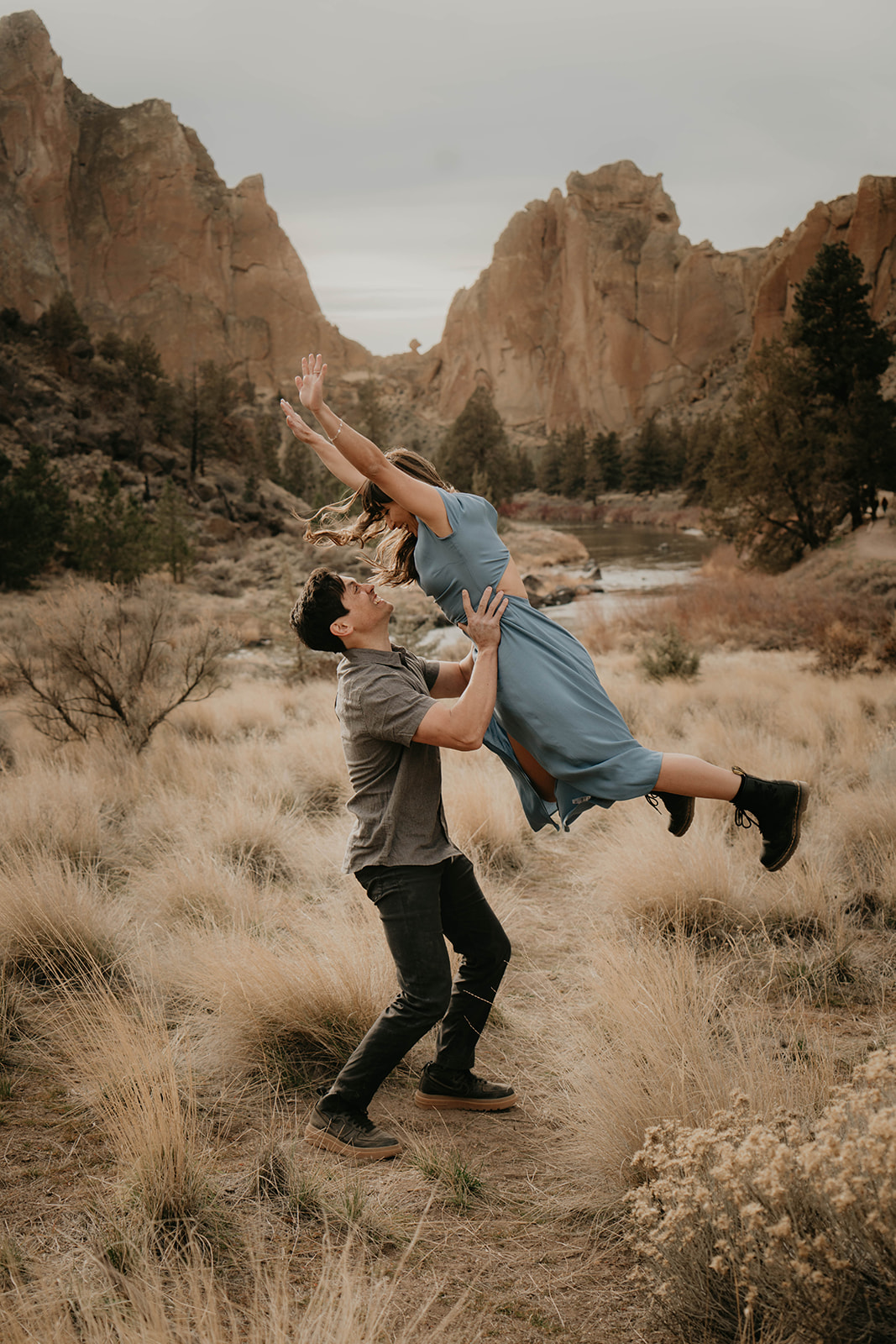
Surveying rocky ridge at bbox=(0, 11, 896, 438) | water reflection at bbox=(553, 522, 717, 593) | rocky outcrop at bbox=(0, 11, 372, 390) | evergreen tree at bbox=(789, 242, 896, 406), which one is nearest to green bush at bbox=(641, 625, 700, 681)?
water reflection at bbox=(553, 522, 717, 593)

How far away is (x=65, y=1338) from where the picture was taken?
151 cm

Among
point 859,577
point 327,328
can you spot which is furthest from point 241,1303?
point 327,328

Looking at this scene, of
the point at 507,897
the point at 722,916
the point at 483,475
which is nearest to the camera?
the point at 722,916

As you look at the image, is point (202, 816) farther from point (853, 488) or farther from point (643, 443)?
point (643, 443)

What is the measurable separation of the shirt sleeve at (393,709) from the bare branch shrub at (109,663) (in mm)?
4827

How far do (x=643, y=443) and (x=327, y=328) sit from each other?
7834 centimetres

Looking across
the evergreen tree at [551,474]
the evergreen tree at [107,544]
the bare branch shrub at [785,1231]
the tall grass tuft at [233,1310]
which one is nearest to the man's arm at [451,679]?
the bare branch shrub at [785,1231]

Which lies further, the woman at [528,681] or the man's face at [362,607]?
the woman at [528,681]

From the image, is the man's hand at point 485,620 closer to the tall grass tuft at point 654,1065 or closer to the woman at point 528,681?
the woman at point 528,681

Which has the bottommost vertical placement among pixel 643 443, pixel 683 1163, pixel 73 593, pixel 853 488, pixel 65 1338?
pixel 65 1338

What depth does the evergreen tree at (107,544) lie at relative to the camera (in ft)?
63.1

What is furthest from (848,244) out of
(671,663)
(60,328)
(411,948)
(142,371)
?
A: (411,948)

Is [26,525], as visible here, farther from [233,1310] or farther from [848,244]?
[848,244]

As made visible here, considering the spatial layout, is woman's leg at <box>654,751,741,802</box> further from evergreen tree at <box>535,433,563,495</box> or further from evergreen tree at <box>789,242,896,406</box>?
evergreen tree at <box>535,433,563,495</box>
